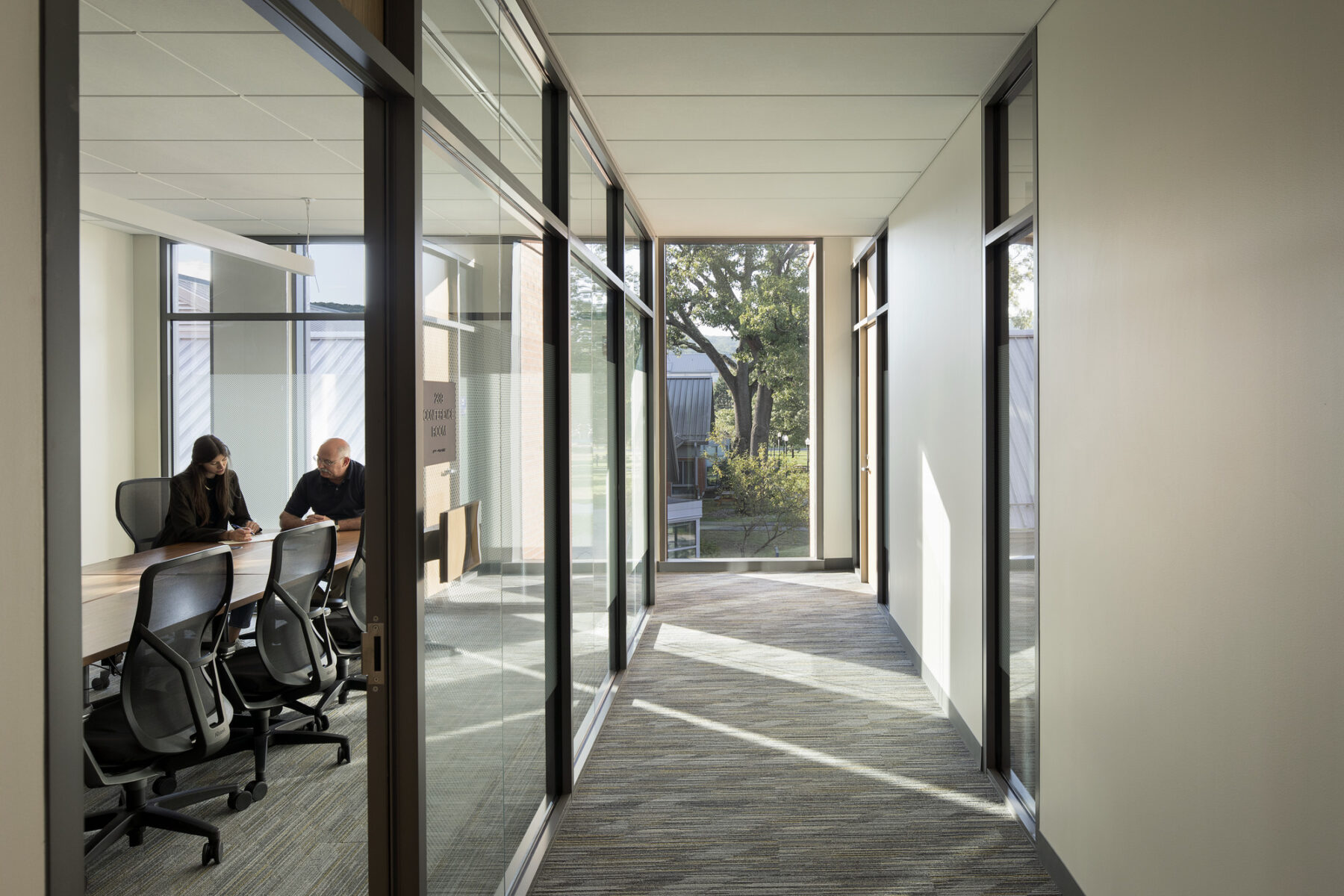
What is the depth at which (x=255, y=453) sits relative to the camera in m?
1.06

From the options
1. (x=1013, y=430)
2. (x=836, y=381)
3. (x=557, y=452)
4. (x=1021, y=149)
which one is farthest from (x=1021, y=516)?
(x=836, y=381)

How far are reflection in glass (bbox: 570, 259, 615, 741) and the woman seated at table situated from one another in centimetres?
200

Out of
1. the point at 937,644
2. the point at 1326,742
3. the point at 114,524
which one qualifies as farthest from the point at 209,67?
the point at 937,644

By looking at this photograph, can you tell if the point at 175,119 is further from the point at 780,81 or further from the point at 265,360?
the point at 780,81

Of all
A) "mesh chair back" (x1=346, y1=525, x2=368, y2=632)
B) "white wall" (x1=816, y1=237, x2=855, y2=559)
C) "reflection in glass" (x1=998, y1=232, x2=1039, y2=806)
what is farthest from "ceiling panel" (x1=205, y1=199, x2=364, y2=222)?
"white wall" (x1=816, y1=237, x2=855, y2=559)

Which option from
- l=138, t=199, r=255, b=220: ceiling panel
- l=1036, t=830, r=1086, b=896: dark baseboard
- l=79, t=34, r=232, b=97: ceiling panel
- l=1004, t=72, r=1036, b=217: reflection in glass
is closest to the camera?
l=79, t=34, r=232, b=97: ceiling panel

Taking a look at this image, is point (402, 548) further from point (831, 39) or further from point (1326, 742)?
point (831, 39)

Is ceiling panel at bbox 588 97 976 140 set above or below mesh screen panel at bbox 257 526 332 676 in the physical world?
above

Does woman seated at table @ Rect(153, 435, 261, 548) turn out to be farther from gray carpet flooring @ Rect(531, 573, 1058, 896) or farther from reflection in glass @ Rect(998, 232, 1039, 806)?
reflection in glass @ Rect(998, 232, 1039, 806)

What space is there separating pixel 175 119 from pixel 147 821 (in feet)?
2.49

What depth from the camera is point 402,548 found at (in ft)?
5.35

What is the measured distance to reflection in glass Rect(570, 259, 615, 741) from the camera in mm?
3217

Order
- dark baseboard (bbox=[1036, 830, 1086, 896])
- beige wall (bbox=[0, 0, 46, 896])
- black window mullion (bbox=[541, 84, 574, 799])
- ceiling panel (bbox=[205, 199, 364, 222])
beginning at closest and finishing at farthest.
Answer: beige wall (bbox=[0, 0, 46, 896]), ceiling panel (bbox=[205, 199, 364, 222]), dark baseboard (bbox=[1036, 830, 1086, 896]), black window mullion (bbox=[541, 84, 574, 799])

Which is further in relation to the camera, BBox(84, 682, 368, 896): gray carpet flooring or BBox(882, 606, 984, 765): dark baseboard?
BBox(882, 606, 984, 765): dark baseboard
